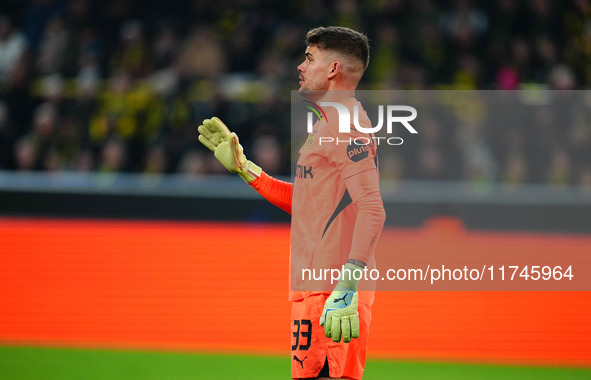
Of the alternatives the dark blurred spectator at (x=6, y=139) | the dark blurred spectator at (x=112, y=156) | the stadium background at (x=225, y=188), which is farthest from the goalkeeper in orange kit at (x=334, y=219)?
the dark blurred spectator at (x=6, y=139)

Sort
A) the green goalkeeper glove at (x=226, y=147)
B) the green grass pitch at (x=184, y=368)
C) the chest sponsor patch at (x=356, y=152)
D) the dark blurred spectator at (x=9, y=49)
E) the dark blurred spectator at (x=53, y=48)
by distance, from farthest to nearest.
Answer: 1. the dark blurred spectator at (x=53, y=48)
2. the dark blurred spectator at (x=9, y=49)
3. the green grass pitch at (x=184, y=368)
4. the green goalkeeper glove at (x=226, y=147)
5. the chest sponsor patch at (x=356, y=152)

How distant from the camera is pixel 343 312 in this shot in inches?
123

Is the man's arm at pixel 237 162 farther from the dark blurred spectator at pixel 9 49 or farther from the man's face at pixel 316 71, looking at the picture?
the dark blurred spectator at pixel 9 49

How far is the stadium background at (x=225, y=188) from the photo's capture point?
248 inches

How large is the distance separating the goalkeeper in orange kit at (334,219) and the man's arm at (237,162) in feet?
0.80

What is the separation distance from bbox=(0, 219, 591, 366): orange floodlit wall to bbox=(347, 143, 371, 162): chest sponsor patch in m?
3.38

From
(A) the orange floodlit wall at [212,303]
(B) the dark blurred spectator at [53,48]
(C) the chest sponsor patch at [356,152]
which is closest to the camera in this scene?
(C) the chest sponsor patch at [356,152]

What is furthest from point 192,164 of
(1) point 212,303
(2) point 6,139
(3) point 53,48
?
(3) point 53,48

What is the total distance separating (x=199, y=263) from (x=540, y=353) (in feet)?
10.1

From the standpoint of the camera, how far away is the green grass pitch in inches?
222

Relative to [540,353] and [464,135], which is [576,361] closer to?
[540,353]

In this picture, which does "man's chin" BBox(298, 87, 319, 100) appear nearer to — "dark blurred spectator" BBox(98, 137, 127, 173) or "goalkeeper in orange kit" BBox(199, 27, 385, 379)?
"goalkeeper in orange kit" BBox(199, 27, 385, 379)

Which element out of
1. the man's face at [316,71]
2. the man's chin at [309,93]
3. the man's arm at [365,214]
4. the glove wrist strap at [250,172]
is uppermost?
the man's face at [316,71]

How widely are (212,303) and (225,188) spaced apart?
5.33ft
